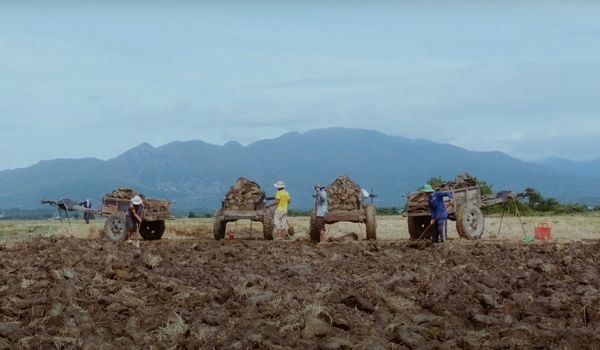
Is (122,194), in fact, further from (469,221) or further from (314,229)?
(469,221)

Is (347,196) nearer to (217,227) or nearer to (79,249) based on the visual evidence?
(217,227)

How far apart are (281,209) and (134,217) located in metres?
4.09

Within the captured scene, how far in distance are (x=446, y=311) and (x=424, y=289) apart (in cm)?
170

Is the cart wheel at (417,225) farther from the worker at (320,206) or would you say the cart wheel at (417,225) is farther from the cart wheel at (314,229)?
the worker at (320,206)

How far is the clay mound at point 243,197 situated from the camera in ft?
80.2

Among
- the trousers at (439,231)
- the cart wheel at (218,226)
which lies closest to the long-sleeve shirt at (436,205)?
the trousers at (439,231)

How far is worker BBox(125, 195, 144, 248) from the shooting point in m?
22.7

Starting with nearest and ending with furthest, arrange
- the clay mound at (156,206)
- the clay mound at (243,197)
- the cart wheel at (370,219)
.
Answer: the cart wheel at (370,219)
the clay mound at (243,197)
the clay mound at (156,206)

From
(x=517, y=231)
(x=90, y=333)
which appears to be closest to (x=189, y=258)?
(x=90, y=333)

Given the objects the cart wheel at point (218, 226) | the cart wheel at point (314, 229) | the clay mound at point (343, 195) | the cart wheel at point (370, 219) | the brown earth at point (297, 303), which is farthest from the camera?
the cart wheel at point (218, 226)

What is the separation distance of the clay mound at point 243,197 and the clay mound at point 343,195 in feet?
6.82

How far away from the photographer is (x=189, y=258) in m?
17.0

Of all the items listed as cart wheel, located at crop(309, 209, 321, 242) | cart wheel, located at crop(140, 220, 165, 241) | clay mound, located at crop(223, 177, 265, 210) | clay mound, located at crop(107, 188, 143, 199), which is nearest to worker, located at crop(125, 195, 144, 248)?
clay mound, located at crop(107, 188, 143, 199)

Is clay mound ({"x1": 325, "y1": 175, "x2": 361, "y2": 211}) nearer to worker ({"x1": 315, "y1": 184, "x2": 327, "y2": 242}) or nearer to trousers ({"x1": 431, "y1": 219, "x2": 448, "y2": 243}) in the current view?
worker ({"x1": 315, "y1": 184, "x2": 327, "y2": 242})
